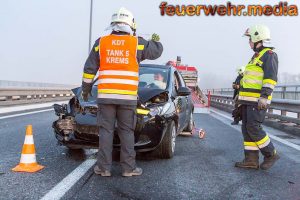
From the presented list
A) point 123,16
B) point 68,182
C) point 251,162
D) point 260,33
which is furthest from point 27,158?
point 260,33

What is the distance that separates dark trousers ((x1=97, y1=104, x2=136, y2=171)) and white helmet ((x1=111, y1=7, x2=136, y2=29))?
1.00m

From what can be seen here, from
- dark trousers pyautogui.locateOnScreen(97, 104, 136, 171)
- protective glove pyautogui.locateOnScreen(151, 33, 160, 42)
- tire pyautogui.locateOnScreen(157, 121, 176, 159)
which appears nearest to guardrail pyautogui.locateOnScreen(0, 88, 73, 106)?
tire pyautogui.locateOnScreen(157, 121, 176, 159)

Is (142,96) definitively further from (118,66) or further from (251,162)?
(251,162)

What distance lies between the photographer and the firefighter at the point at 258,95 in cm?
535

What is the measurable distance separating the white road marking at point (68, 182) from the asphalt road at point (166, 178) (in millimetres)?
40

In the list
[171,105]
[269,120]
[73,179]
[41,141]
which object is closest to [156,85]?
[171,105]

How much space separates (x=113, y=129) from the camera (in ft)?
15.7

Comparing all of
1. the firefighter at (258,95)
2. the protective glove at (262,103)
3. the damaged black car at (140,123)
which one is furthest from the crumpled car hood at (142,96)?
the protective glove at (262,103)

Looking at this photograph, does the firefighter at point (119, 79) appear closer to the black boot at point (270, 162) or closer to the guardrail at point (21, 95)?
the black boot at point (270, 162)

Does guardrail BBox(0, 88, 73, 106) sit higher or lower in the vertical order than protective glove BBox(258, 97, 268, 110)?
lower

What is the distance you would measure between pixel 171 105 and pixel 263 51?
5.14ft

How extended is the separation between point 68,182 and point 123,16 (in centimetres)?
199

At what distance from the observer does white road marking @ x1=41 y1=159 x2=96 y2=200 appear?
147 inches

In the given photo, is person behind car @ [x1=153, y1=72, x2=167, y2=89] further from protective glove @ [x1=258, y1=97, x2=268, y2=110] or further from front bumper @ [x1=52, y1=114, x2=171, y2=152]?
protective glove @ [x1=258, y1=97, x2=268, y2=110]
